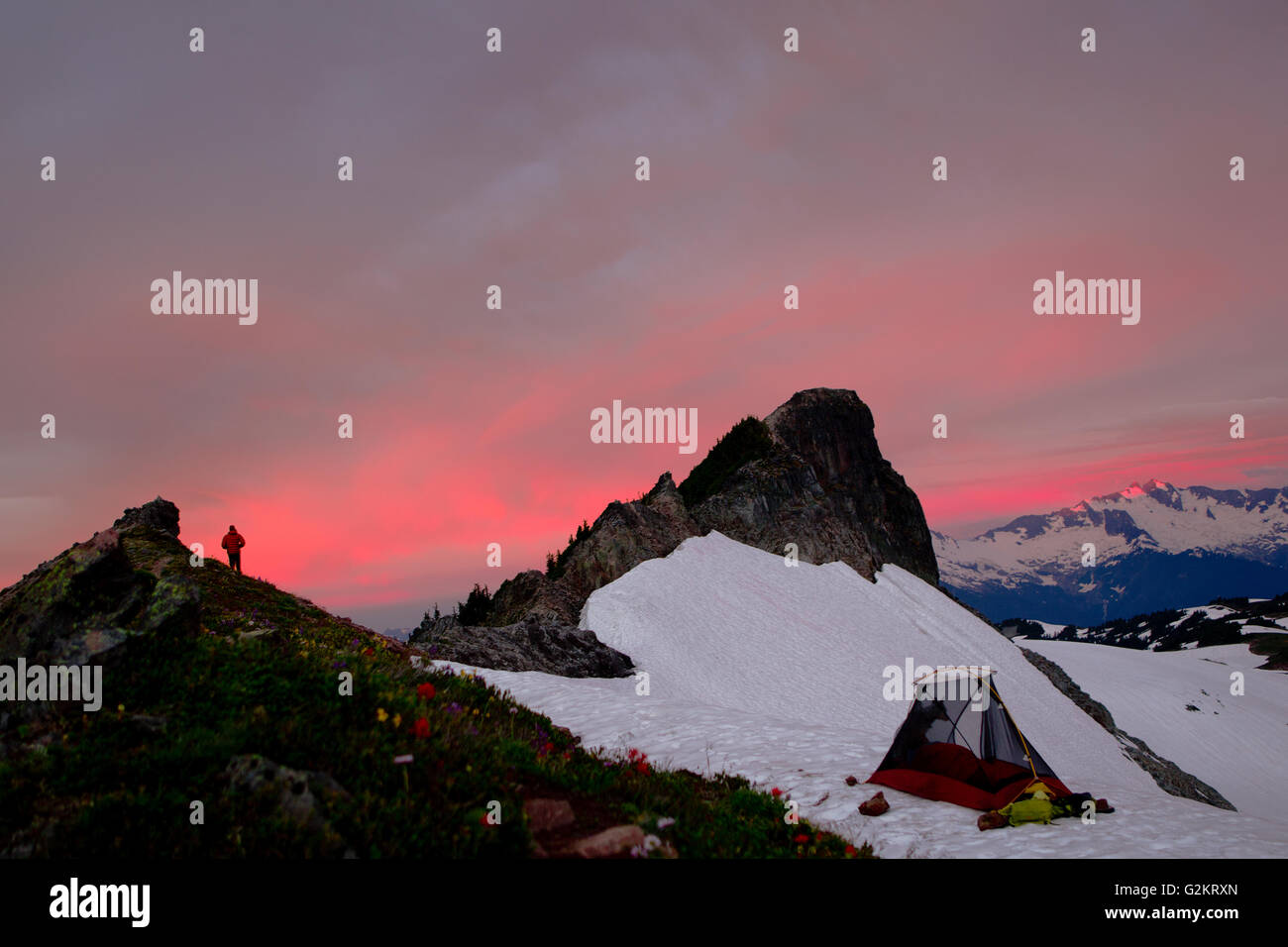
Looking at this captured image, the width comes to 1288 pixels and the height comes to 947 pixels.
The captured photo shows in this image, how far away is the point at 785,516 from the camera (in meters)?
47.8

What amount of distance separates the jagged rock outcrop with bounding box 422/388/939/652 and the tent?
1302cm

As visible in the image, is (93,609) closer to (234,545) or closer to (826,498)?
(234,545)

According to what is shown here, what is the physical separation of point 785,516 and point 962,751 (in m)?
36.7

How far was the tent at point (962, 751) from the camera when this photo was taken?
35.6ft

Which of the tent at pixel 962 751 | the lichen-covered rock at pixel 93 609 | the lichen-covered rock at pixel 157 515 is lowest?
the tent at pixel 962 751

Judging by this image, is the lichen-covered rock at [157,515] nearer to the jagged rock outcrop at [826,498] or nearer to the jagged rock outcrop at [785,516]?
the jagged rock outcrop at [785,516]

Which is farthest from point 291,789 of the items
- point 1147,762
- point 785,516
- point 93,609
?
point 1147,762

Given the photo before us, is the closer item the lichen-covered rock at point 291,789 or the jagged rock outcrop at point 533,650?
the lichen-covered rock at point 291,789

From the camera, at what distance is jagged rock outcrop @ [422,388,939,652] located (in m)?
36.7

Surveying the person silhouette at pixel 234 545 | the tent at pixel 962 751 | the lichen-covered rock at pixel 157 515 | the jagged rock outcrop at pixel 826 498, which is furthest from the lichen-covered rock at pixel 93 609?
the jagged rock outcrop at pixel 826 498

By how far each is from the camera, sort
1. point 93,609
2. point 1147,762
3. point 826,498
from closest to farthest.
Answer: point 93,609 → point 1147,762 → point 826,498

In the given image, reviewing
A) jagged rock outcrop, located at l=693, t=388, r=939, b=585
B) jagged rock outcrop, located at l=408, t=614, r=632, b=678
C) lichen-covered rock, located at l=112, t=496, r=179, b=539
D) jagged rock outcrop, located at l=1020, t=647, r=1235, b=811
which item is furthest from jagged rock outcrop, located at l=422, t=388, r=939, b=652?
jagged rock outcrop, located at l=1020, t=647, r=1235, b=811

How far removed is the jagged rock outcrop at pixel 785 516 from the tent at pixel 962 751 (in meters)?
13.0

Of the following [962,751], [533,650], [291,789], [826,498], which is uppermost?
[826,498]
